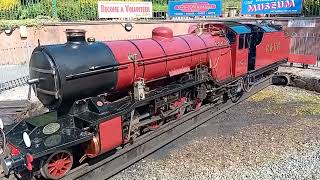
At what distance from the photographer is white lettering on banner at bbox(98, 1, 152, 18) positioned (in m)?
18.1

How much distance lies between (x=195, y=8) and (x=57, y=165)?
14730 millimetres

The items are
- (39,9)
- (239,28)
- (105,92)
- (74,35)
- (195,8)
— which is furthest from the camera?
(39,9)

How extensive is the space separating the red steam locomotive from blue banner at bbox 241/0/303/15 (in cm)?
834

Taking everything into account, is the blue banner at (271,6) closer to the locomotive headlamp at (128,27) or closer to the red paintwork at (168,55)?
the locomotive headlamp at (128,27)

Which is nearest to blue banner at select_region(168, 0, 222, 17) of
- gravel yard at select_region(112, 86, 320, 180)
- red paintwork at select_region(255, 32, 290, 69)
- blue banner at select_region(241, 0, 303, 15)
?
blue banner at select_region(241, 0, 303, 15)

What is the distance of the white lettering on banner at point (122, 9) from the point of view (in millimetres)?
18061

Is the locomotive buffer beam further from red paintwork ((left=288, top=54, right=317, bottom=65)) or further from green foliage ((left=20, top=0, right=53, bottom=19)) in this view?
green foliage ((left=20, top=0, right=53, bottom=19))

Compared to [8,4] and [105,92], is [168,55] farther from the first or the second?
[8,4]

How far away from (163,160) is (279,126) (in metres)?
3.61

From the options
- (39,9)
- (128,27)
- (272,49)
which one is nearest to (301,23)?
(272,49)

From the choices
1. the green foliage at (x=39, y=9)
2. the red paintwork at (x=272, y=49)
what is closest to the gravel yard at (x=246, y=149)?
the red paintwork at (x=272, y=49)

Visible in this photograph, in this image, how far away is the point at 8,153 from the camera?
600cm

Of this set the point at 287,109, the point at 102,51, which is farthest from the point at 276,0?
the point at 102,51

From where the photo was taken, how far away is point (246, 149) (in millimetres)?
7406
